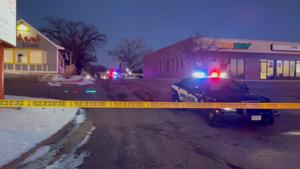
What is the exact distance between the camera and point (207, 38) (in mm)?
44594

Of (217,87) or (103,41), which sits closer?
(217,87)

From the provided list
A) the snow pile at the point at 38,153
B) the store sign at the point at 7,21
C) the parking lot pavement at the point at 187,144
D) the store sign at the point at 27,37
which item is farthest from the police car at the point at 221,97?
the store sign at the point at 27,37

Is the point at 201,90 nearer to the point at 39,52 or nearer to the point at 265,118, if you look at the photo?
the point at 265,118

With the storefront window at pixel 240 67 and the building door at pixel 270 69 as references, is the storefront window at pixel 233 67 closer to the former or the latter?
the storefront window at pixel 240 67

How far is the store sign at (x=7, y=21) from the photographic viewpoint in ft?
33.6

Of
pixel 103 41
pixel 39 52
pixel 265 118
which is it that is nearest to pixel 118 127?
pixel 265 118

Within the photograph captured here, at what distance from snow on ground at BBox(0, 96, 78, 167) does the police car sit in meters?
4.06

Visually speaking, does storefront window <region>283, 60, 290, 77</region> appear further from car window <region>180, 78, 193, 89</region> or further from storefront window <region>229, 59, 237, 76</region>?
car window <region>180, 78, 193, 89</region>

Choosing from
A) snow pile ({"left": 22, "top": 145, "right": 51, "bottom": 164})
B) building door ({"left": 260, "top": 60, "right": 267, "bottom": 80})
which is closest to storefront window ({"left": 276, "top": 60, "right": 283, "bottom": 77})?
Answer: building door ({"left": 260, "top": 60, "right": 267, "bottom": 80})

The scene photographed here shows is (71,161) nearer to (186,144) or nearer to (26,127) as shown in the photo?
(186,144)

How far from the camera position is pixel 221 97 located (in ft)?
35.7

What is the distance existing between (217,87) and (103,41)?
63110 millimetres

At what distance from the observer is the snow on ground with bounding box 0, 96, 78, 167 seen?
6819mm

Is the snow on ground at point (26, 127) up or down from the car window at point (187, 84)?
down
